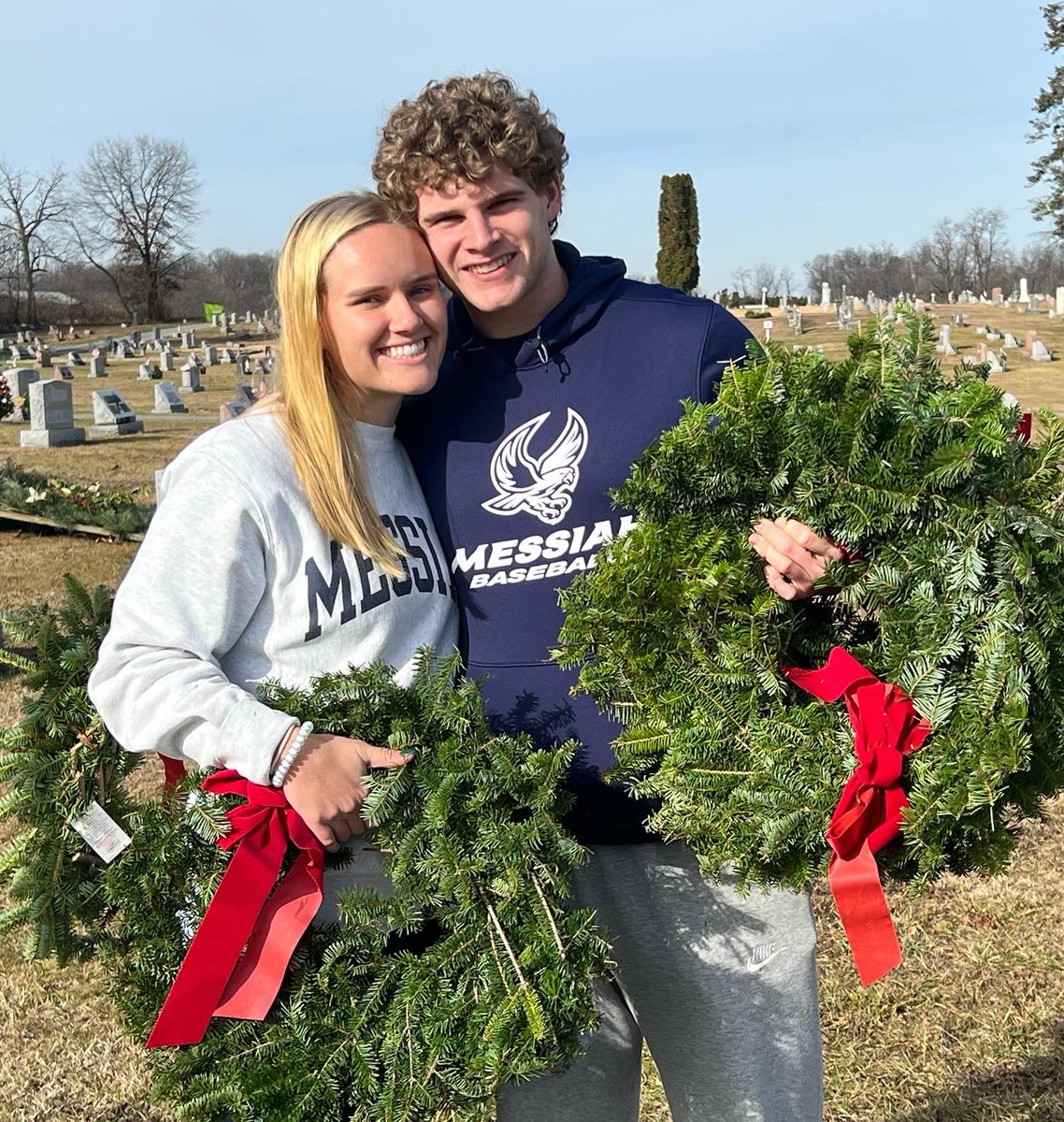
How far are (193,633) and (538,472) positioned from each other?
2.62 feet

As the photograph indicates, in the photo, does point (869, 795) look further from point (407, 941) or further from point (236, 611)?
point (236, 611)

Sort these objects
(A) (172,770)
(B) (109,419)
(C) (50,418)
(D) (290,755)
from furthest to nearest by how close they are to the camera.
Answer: (B) (109,419), (C) (50,418), (A) (172,770), (D) (290,755)

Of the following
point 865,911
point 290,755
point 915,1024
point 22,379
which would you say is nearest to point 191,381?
point 22,379

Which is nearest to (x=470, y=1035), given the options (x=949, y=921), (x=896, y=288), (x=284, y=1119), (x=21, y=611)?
(x=284, y=1119)

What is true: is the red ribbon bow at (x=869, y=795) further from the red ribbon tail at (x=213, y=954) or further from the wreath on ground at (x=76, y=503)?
the wreath on ground at (x=76, y=503)

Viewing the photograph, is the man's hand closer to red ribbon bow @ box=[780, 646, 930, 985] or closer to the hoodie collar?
red ribbon bow @ box=[780, 646, 930, 985]

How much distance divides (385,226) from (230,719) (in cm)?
104

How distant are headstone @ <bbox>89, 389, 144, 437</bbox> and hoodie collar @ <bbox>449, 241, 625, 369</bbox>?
19.8 metres

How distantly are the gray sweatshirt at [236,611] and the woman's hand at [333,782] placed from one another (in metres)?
0.06

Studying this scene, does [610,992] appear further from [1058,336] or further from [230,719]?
[1058,336]

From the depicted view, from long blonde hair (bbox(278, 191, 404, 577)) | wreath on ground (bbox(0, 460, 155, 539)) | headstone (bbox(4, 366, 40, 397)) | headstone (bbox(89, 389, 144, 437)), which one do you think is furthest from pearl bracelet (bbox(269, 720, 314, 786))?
headstone (bbox(4, 366, 40, 397))

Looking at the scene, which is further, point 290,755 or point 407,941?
point 407,941

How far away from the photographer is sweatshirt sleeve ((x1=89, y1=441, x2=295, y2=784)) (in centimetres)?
200

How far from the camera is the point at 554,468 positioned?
8.01ft
